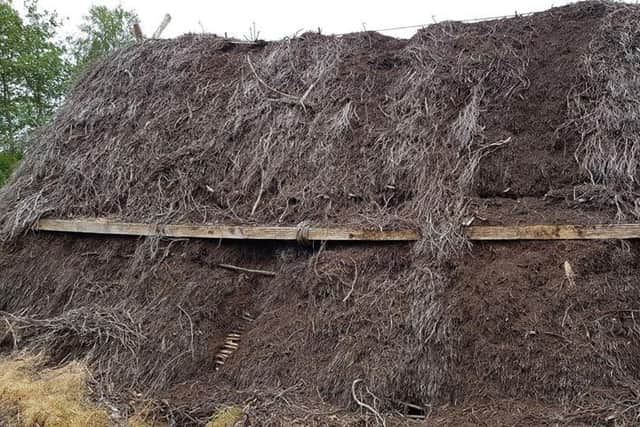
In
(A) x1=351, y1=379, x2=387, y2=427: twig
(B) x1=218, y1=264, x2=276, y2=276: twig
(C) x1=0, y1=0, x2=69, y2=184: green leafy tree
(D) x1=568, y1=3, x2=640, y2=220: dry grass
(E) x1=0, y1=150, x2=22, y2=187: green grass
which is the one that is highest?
(C) x1=0, y1=0, x2=69, y2=184: green leafy tree

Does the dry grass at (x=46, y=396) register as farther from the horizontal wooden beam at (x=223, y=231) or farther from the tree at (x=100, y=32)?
the tree at (x=100, y=32)

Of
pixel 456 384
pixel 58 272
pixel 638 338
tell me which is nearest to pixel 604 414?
pixel 638 338

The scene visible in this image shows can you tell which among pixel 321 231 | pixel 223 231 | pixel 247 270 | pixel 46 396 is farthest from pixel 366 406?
pixel 46 396

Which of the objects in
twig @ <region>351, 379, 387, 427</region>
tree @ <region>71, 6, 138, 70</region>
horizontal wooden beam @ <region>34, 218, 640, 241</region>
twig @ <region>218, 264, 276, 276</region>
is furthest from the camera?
tree @ <region>71, 6, 138, 70</region>

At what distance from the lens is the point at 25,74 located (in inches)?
742

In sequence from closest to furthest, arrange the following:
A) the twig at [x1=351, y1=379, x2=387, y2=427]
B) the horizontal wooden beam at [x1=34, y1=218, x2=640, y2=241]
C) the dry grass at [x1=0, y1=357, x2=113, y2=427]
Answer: the twig at [x1=351, y1=379, x2=387, y2=427], the dry grass at [x1=0, y1=357, x2=113, y2=427], the horizontal wooden beam at [x1=34, y1=218, x2=640, y2=241]

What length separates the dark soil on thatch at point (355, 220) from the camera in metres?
4.13

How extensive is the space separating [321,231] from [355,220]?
349 millimetres

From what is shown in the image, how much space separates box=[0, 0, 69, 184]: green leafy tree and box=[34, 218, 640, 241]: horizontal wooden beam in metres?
12.9

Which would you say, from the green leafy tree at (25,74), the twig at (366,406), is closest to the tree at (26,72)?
the green leafy tree at (25,74)

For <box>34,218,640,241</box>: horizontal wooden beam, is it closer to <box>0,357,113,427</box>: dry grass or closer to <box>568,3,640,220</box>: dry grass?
<box>568,3,640,220</box>: dry grass

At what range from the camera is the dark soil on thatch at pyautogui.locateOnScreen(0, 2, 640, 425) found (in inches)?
163

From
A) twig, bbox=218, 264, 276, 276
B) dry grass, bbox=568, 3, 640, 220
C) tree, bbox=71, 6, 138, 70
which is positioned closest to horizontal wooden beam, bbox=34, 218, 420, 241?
twig, bbox=218, 264, 276, 276

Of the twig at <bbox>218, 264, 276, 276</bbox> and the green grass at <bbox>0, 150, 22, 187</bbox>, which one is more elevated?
the green grass at <bbox>0, 150, 22, 187</bbox>
